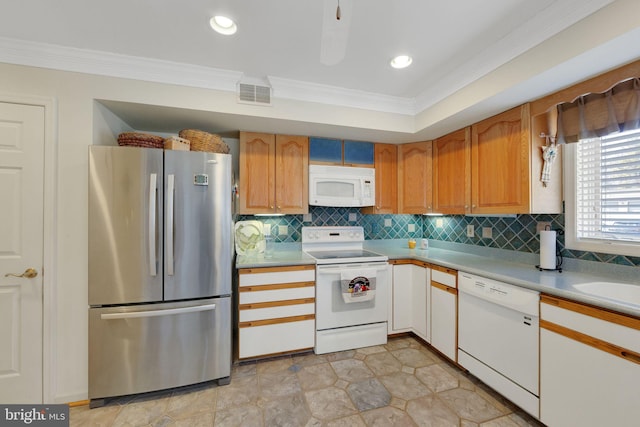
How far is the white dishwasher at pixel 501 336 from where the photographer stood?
61.7 inches

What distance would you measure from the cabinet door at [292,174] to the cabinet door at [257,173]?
0.20ft

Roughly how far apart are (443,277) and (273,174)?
6.20 feet

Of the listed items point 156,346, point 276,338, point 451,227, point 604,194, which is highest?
point 604,194

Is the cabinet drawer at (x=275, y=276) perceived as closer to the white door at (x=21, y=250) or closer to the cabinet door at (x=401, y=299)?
the cabinet door at (x=401, y=299)

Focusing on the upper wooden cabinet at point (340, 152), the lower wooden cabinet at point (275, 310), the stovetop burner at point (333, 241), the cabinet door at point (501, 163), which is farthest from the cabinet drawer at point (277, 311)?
the cabinet door at point (501, 163)

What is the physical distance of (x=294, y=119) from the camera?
2213 mm

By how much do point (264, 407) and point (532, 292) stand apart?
75.1 inches

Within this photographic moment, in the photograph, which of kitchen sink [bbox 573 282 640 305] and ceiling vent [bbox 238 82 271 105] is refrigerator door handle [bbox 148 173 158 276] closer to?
ceiling vent [bbox 238 82 271 105]

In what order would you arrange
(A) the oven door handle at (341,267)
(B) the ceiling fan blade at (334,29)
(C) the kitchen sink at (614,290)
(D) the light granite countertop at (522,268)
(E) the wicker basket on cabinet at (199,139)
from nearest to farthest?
(B) the ceiling fan blade at (334,29)
(D) the light granite countertop at (522,268)
(C) the kitchen sink at (614,290)
(E) the wicker basket on cabinet at (199,139)
(A) the oven door handle at (341,267)

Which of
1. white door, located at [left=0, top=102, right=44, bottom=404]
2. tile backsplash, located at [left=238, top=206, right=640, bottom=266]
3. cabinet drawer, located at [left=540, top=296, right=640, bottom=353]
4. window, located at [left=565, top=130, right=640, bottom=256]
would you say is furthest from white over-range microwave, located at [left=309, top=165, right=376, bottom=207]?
white door, located at [left=0, top=102, right=44, bottom=404]

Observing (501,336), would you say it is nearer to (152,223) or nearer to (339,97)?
(339,97)

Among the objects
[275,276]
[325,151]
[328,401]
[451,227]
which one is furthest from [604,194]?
[275,276]

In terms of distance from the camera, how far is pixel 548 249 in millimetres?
1857

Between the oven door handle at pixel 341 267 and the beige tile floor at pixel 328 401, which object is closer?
the beige tile floor at pixel 328 401
